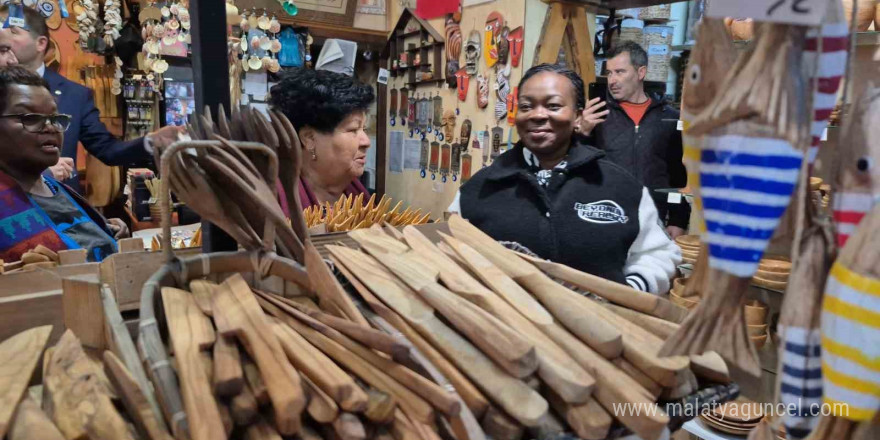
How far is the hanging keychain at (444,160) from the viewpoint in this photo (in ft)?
13.8

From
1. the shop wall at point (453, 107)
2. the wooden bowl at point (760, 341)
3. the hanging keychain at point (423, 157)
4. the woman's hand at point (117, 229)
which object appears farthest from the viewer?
the hanging keychain at point (423, 157)

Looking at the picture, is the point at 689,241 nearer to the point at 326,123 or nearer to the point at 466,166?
the point at 326,123

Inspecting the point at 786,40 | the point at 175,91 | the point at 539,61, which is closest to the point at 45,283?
the point at 786,40

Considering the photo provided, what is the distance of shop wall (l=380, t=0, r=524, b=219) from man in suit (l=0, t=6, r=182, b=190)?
2.03 m

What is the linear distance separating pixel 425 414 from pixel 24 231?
1423 mm

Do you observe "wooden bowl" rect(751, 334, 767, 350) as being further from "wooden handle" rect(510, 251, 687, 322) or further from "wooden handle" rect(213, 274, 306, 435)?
"wooden handle" rect(213, 274, 306, 435)

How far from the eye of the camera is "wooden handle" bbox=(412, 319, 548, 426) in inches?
25.9

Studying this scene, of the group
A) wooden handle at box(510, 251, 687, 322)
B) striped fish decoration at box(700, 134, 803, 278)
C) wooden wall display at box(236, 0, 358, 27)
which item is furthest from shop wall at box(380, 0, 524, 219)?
striped fish decoration at box(700, 134, 803, 278)

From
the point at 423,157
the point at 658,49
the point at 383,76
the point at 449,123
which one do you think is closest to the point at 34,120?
the point at 449,123

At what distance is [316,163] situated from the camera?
2.24 meters

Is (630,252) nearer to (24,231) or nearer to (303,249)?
(303,249)

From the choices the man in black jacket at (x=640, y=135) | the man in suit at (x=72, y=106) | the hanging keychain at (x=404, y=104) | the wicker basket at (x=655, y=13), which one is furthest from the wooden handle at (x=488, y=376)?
the hanging keychain at (x=404, y=104)

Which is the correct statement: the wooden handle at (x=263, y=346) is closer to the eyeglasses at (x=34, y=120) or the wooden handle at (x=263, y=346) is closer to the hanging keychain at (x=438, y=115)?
the eyeglasses at (x=34, y=120)

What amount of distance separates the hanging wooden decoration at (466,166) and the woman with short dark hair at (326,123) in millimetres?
1736
